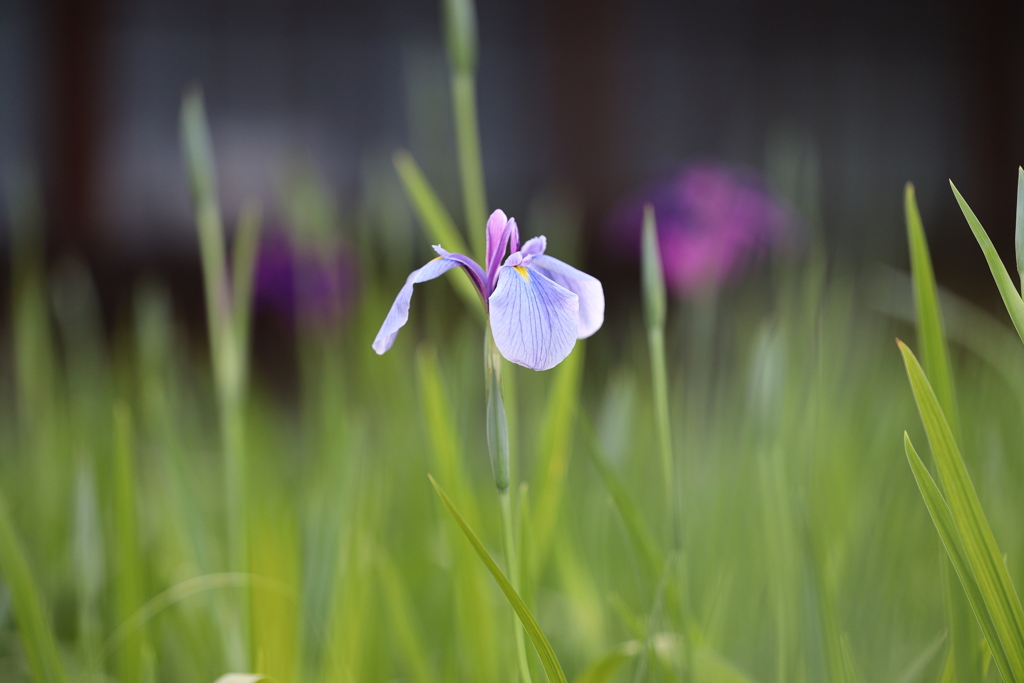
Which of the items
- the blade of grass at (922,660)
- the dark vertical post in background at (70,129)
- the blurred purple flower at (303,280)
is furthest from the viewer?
the dark vertical post in background at (70,129)

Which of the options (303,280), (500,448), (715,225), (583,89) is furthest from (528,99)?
(500,448)

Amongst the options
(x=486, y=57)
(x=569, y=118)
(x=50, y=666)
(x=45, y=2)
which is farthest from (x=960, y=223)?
(x=45, y=2)

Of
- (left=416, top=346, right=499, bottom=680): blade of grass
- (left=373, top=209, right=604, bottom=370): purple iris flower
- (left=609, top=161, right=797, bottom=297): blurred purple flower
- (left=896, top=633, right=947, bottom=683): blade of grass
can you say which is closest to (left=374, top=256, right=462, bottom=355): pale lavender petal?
(left=373, top=209, right=604, bottom=370): purple iris flower

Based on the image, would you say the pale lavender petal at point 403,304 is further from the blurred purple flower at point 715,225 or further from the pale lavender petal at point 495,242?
the blurred purple flower at point 715,225

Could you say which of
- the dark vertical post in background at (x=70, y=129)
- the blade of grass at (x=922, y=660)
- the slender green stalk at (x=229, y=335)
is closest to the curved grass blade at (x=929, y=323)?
the blade of grass at (x=922, y=660)

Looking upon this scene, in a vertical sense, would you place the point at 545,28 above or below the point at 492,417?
above

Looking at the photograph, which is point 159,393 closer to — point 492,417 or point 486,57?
point 492,417

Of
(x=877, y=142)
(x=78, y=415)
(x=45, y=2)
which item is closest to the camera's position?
(x=78, y=415)

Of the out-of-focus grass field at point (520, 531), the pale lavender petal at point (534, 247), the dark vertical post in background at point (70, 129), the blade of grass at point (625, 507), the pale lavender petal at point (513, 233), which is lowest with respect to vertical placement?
the out-of-focus grass field at point (520, 531)

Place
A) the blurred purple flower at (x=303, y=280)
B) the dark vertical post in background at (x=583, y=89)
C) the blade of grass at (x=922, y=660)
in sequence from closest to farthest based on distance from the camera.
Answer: the blade of grass at (x=922, y=660) < the blurred purple flower at (x=303, y=280) < the dark vertical post in background at (x=583, y=89)
